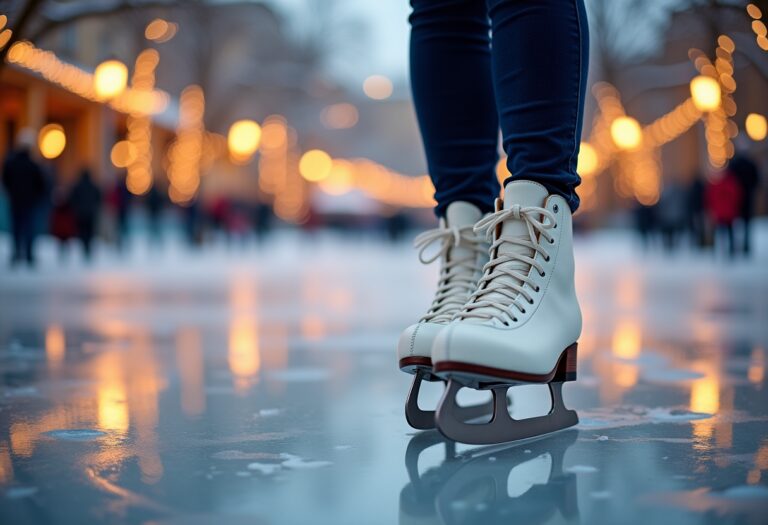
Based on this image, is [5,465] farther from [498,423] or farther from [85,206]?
[85,206]

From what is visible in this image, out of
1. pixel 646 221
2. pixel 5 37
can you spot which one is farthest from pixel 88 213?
pixel 646 221

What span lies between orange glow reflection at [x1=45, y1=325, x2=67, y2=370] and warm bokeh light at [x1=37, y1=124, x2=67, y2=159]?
16.9 meters

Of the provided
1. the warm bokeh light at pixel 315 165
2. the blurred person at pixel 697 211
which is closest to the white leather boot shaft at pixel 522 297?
the blurred person at pixel 697 211

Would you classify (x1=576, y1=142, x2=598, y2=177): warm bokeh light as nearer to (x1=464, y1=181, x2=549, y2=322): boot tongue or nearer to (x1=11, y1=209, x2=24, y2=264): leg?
(x1=11, y1=209, x2=24, y2=264): leg


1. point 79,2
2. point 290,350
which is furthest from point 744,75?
point 290,350

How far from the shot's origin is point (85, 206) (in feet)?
41.4

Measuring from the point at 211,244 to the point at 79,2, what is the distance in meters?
9.95

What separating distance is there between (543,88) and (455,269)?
347 millimetres

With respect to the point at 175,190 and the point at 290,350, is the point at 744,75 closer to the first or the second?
the point at 175,190

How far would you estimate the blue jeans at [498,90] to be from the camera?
4.91 feet

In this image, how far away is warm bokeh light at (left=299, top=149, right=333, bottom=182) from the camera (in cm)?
4444

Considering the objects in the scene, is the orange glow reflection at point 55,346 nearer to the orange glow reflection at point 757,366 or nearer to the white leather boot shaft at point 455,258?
the white leather boot shaft at point 455,258

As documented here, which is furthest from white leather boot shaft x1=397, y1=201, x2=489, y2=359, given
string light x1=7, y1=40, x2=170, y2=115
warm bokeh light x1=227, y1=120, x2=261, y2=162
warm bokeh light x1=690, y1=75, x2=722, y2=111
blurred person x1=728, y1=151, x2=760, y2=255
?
warm bokeh light x1=227, y1=120, x2=261, y2=162

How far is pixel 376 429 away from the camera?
57.7 inches
